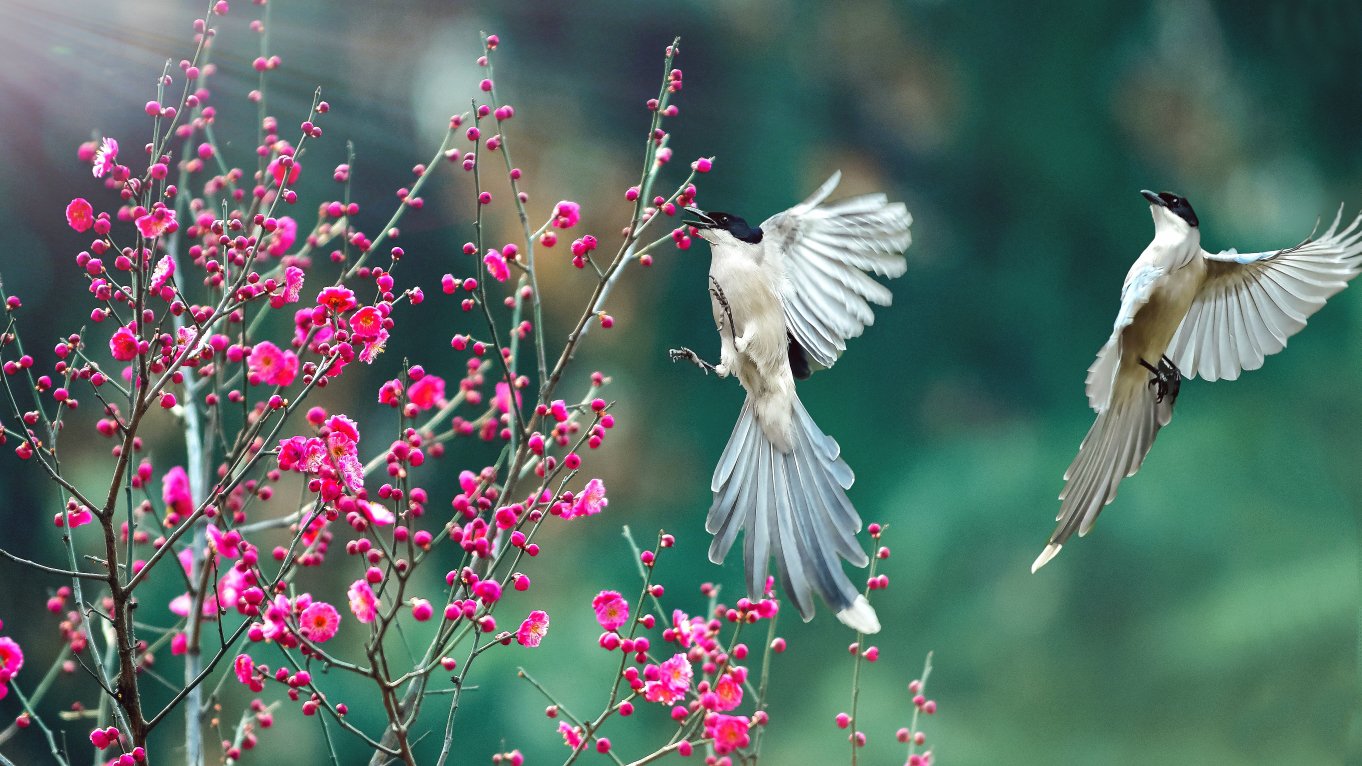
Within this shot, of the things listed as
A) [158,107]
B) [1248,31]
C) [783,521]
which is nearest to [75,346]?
[158,107]

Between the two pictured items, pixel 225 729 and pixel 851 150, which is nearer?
pixel 225 729

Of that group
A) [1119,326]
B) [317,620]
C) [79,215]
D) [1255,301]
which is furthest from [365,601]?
[1255,301]

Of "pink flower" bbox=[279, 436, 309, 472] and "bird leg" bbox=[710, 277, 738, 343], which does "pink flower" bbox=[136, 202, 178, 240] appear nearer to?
"pink flower" bbox=[279, 436, 309, 472]

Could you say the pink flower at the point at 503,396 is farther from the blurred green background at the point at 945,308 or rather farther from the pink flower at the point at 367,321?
the blurred green background at the point at 945,308

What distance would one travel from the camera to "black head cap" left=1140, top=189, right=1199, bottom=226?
1151 millimetres

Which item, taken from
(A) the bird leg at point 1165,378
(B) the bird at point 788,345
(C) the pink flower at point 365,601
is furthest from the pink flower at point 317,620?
(A) the bird leg at point 1165,378

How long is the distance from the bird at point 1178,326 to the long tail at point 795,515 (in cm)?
21

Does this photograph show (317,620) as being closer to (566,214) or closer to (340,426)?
(340,426)

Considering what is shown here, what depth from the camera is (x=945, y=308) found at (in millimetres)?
1919

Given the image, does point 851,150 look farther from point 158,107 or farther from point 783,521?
point 158,107

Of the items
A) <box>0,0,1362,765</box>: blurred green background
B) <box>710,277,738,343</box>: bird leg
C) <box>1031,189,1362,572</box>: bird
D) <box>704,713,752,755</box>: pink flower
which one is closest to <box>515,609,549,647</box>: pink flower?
<box>704,713,752,755</box>: pink flower

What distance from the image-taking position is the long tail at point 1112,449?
1.20m

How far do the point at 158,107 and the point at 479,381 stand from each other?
1.24 feet

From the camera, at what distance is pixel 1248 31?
1999 millimetres
